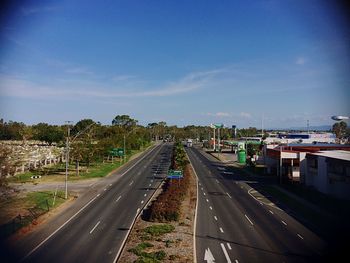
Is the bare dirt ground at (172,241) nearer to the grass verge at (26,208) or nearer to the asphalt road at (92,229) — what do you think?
the asphalt road at (92,229)

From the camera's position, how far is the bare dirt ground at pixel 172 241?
25922 mm

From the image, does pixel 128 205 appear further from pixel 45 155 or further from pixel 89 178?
pixel 45 155

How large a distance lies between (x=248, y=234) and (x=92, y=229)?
42.3 feet

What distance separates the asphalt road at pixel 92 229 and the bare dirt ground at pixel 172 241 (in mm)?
740

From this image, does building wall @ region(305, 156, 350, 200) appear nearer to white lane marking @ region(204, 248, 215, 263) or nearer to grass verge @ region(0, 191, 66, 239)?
white lane marking @ region(204, 248, 215, 263)

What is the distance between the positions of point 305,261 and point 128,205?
24.1 meters

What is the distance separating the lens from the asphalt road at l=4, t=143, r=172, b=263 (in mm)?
26547

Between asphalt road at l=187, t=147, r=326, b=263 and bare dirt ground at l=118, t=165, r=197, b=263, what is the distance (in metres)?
0.71

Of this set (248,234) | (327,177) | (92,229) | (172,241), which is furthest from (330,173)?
(92,229)

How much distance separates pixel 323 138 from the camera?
123 meters

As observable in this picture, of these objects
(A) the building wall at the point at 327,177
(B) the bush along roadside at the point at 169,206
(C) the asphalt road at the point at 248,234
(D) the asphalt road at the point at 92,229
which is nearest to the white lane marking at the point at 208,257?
(C) the asphalt road at the point at 248,234

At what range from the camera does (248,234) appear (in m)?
32.0

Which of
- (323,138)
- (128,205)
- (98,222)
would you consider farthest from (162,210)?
(323,138)

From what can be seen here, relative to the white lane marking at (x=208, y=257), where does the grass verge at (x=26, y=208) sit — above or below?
above
